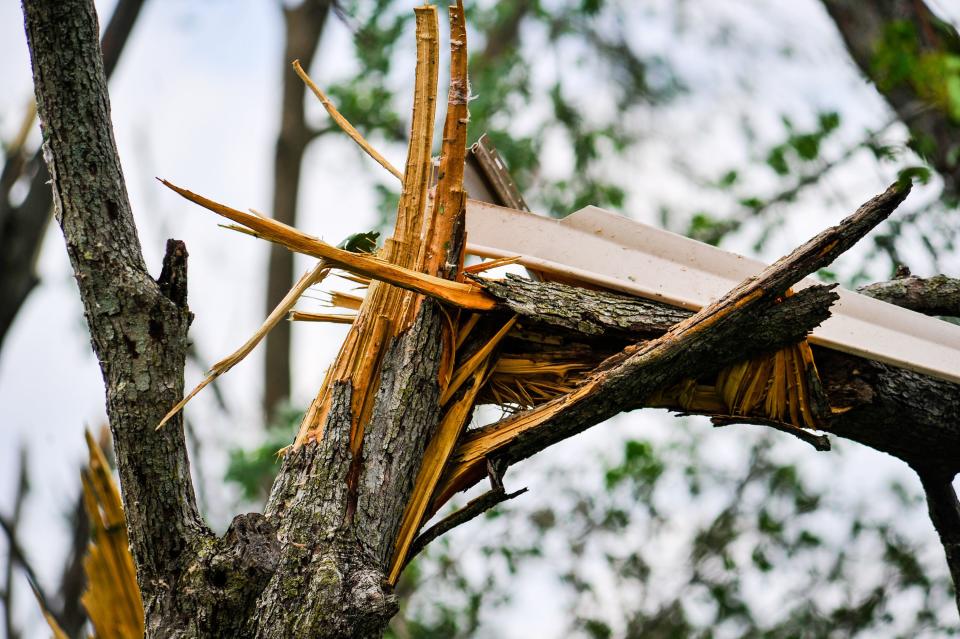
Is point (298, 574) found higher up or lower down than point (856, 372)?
lower down

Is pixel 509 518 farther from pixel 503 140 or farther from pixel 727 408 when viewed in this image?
pixel 727 408

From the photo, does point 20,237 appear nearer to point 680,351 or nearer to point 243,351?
point 243,351

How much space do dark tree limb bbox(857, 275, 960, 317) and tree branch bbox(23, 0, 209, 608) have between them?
1.46m

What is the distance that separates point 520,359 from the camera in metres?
1.68

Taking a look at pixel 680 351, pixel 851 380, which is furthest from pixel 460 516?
pixel 851 380

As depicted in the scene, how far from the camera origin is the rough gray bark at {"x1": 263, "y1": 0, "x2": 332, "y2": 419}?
7224 millimetres

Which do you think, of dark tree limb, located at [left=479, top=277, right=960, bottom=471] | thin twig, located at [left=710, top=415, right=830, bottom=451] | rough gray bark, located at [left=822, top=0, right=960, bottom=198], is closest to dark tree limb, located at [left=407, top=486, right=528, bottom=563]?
dark tree limb, located at [left=479, top=277, right=960, bottom=471]

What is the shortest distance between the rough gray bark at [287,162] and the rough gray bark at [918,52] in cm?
454

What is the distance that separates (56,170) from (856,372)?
4.71ft

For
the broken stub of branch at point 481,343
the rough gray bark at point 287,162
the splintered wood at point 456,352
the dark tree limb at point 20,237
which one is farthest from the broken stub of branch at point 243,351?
the rough gray bark at point 287,162

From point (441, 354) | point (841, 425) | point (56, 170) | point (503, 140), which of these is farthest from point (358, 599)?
point (503, 140)

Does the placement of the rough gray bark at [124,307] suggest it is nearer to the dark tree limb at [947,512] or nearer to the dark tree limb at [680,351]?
the dark tree limb at [680,351]

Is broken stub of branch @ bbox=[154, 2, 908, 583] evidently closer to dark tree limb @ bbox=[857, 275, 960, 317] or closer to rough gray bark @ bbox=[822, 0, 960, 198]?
dark tree limb @ bbox=[857, 275, 960, 317]

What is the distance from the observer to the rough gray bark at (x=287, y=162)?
7.22m
